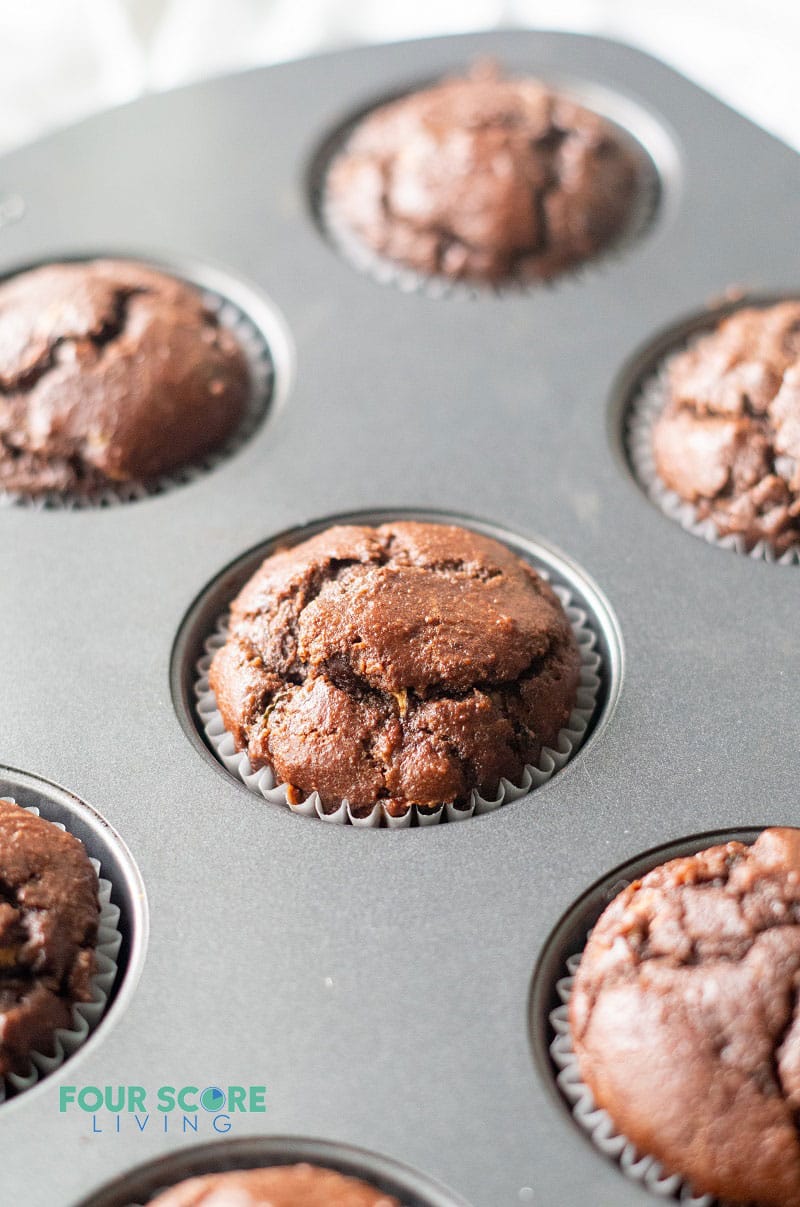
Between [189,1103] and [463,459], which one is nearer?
[189,1103]

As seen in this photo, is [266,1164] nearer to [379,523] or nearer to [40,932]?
[40,932]

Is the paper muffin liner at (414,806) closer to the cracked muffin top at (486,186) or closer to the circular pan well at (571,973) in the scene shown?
the circular pan well at (571,973)

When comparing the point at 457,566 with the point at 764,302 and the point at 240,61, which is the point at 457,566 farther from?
the point at 240,61

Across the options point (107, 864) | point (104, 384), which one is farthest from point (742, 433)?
point (107, 864)

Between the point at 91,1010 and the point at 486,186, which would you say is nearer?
the point at 91,1010

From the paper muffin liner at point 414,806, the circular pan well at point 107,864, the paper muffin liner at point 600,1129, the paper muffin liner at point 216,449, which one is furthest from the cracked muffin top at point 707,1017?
the paper muffin liner at point 216,449

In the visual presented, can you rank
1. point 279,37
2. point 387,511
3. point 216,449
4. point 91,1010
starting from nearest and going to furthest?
point 91,1010 → point 387,511 → point 216,449 → point 279,37

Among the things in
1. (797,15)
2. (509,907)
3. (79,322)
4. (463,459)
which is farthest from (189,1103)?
(797,15)
